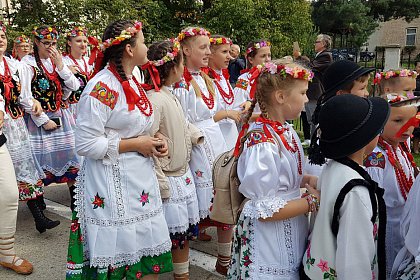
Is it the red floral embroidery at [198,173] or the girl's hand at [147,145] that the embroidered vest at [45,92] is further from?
the girl's hand at [147,145]

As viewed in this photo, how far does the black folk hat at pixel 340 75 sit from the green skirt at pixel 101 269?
163cm

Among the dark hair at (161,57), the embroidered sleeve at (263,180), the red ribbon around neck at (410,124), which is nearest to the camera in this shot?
the embroidered sleeve at (263,180)

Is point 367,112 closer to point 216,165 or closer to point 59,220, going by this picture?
point 216,165

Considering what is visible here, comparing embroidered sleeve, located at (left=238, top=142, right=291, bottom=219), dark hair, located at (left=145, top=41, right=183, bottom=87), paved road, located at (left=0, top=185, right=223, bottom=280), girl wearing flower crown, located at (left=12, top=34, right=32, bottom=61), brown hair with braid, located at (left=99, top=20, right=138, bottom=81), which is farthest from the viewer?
girl wearing flower crown, located at (left=12, top=34, right=32, bottom=61)

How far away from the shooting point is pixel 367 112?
71.9 inches

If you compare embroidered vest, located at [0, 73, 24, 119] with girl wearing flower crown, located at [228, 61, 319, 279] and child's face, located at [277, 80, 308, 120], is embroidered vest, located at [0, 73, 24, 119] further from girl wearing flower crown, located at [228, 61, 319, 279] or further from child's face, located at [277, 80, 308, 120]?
child's face, located at [277, 80, 308, 120]

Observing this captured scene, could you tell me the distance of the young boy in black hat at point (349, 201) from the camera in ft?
5.76

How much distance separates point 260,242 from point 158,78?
1.51 metres

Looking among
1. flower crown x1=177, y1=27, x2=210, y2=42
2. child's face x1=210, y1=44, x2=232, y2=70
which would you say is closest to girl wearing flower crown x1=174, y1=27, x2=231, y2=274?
flower crown x1=177, y1=27, x2=210, y2=42

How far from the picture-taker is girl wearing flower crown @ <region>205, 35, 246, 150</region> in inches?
167

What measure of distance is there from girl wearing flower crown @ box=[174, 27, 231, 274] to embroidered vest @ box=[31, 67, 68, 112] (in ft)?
6.04

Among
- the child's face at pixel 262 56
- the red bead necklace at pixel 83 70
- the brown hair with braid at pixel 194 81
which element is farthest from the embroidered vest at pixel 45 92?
the child's face at pixel 262 56

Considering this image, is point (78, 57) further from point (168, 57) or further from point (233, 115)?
point (168, 57)

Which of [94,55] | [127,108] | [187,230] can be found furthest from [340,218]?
[94,55]
